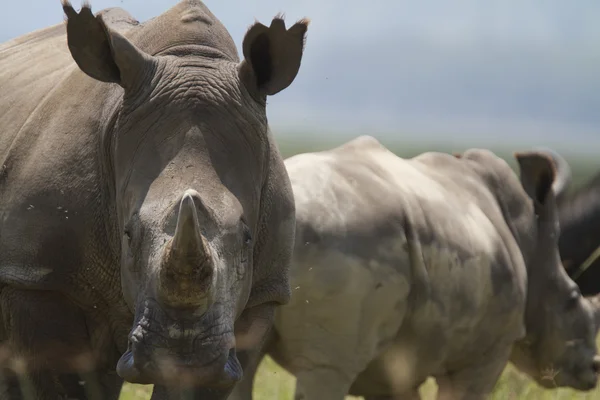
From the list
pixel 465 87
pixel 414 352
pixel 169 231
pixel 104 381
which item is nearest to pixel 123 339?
pixel 104 381

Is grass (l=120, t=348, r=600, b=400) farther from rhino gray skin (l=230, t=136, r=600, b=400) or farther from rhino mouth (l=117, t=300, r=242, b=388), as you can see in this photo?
rhino mouth (l=117, t=300, r=242, b=388)

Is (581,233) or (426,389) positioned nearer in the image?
(581,233)

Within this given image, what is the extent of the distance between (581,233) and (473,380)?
1.83 metres

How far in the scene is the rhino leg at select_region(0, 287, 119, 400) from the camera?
477 centimetres

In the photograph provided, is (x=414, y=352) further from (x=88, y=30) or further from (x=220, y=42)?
(x=88, y=30)

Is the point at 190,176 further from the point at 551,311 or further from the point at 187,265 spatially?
the point at 551,311

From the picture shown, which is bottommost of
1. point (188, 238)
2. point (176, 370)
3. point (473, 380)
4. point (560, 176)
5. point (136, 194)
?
point (473, 380)

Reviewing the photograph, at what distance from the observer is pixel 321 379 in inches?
260

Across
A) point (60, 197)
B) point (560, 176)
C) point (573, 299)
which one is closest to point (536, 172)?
point (560, 176)

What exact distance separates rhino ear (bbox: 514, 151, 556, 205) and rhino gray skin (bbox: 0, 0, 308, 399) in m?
3.96

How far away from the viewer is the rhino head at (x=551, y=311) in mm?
8570

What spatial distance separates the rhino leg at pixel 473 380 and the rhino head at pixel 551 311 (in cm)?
71

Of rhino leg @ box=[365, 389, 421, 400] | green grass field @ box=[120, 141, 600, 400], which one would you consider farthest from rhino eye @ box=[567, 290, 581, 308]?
rhino leg @ box=[365, 389, 421, 400]

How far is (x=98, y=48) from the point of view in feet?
15.0
